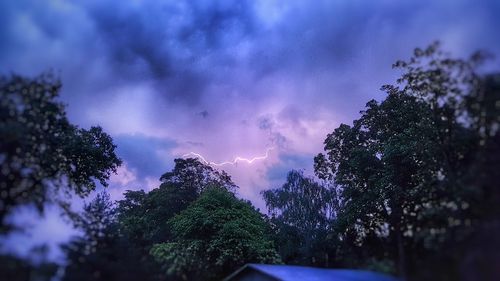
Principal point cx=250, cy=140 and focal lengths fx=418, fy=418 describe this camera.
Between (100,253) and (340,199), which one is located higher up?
(340,199)

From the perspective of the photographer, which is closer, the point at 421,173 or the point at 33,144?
the point at 33,144

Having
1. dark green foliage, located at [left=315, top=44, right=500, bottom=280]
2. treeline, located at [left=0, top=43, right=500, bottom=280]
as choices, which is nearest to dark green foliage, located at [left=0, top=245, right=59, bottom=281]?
treeline, located at [left=0, top=43, right=500, bottom=280]

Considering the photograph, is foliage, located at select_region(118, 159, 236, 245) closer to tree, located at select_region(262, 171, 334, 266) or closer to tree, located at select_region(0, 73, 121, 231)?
tree, located at select_region(262, 171, 334, 266)

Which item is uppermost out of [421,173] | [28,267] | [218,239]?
[421,173]

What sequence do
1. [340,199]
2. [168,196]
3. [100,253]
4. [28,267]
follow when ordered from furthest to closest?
[168,196] → [340,199] → [100,253] → [28,267]

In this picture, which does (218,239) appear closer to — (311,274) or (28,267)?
(311,274)

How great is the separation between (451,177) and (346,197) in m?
17.2

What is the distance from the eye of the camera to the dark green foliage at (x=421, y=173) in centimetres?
2258

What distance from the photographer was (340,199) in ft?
171

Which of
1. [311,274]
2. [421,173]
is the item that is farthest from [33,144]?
[421,173]

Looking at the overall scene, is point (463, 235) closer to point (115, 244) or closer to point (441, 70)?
point (441, 70)

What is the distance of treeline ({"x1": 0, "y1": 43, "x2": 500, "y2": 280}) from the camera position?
74.5ft

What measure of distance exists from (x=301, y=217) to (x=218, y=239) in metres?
15.4

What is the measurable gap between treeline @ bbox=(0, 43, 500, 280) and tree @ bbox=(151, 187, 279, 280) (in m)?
0.13
